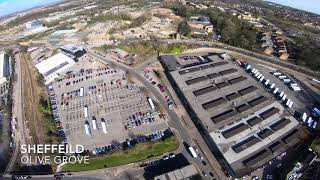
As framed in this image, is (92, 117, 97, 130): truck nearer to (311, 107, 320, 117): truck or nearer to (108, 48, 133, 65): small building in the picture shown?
(108, 48, 133, 65): small building

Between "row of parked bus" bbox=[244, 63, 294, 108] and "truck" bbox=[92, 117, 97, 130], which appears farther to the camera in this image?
"row of parked bus" bbox=[244, 63, 294, 108]

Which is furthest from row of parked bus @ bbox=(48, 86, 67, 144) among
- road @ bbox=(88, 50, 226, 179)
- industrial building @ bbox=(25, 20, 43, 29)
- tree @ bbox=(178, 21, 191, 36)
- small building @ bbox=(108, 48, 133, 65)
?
industrial building @ bbox=(25, 20, 43, 29)

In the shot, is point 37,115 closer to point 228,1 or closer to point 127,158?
point 127,158

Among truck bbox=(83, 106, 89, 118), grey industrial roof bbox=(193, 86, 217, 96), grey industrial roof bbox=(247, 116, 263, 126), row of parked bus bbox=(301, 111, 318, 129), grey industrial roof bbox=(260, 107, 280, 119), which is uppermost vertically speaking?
grey industrial roof bbox=(193, 86, 217, 96)

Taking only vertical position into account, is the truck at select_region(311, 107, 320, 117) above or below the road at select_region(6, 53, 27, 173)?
above

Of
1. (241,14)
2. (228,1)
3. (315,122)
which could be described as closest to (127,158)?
(315,122)

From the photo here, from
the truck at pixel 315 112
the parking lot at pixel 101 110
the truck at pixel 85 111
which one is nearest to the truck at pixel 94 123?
the parking lot at pixel 101 110
